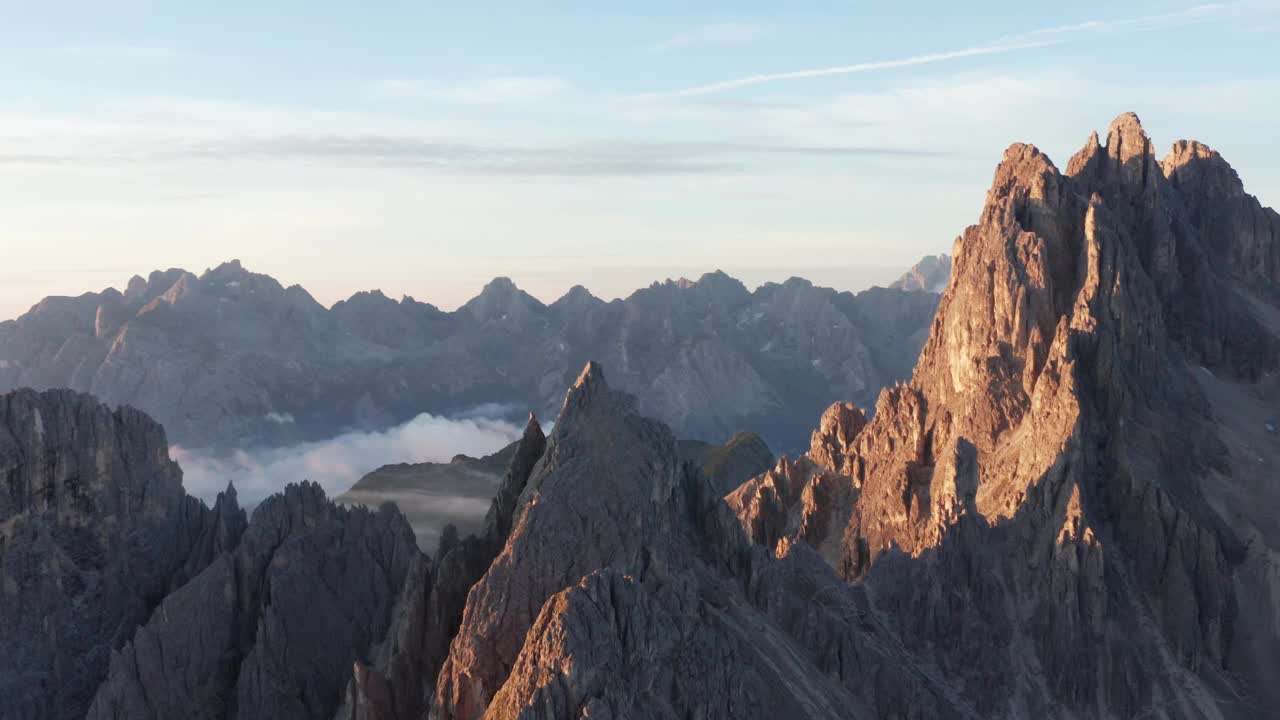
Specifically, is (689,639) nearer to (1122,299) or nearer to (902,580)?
(902,580)

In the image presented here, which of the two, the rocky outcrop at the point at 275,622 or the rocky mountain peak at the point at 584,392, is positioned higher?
the rocky mountain peak at the point at 584,392

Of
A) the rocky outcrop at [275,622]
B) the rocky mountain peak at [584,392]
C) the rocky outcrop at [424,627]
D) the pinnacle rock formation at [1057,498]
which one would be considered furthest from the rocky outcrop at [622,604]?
the pinnacle rock formation at [1057,498]

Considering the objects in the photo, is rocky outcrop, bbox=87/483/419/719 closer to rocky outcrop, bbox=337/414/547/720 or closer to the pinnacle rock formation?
rocky outcrop, bbox=337/414/547/720

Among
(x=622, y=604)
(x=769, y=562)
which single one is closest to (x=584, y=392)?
(x=622, y=604)

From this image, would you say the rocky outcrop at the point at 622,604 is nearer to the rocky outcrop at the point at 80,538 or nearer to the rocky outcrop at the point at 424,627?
the rocky outcrop at the point at 424,627

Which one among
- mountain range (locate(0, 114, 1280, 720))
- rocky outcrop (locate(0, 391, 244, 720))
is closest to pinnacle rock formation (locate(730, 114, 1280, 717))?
mountain range (locate(0, 114, 1280, 720))

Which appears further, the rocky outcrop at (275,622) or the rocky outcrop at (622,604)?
the rocky outcrop at (275,622)

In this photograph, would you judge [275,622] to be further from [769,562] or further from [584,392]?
[769,562]
